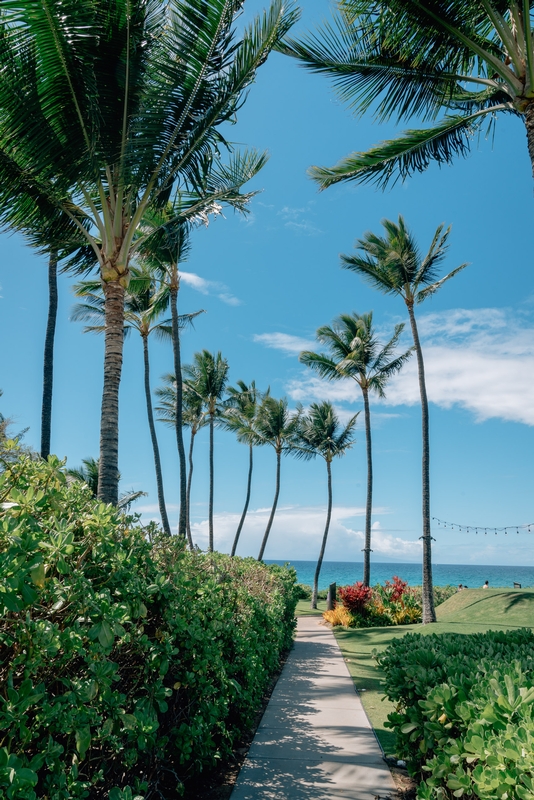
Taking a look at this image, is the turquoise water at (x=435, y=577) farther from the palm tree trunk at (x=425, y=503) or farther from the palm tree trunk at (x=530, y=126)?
the palm tree trunk at (x=530, y=126)

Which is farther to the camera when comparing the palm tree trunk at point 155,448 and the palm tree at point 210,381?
the palm tree at point 210,381

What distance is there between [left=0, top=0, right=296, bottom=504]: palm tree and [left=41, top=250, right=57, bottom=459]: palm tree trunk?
20.2 feet

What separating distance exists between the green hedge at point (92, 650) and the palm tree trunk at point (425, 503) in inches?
491

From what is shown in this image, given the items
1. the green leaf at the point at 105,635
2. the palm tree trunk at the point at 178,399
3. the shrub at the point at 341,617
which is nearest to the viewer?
the green leaf at the point at 105,635

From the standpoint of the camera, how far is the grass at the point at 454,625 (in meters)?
9.85

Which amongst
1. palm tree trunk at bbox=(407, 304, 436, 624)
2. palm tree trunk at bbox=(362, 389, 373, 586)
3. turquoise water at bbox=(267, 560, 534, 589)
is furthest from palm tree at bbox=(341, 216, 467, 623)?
turquoise water at bbox=(267, 560, 534, 589)

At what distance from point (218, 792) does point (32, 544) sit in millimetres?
3654

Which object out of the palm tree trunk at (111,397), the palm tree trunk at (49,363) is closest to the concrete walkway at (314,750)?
the palm tree trunk at (111,397)

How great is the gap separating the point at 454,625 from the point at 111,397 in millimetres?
10840

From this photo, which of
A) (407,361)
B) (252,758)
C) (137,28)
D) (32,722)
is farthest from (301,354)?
(32,722)

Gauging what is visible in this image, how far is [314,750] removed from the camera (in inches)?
208

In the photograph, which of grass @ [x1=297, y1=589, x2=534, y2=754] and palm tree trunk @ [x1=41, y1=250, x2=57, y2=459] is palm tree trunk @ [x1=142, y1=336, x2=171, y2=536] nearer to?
palm tree trunk @ [x1=41, y1=250, x2=57, y2=459]

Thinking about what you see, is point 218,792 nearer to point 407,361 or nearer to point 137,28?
point 137,28

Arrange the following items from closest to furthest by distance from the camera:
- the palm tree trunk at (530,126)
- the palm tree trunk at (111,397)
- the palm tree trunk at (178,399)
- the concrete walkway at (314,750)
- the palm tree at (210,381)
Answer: the concrete walkway at (314,750) < the palm tree trunk at (530,126) < the palm tree trunk at (111,397) < the palm tree trunk at (178,399) < the palm tree at (210,381)
